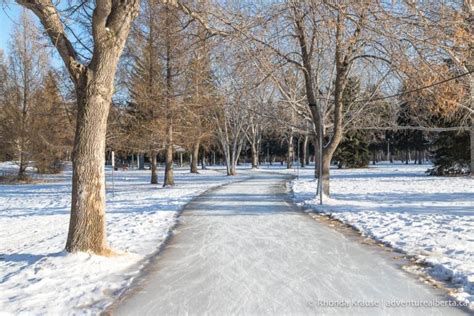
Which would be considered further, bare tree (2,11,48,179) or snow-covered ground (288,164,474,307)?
bare tree (2,11,48,179)

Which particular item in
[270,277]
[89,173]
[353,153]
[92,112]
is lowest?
[270,277]

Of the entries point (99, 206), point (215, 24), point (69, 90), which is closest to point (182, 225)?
point (99, 206)

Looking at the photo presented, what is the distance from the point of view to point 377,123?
25.5 meters

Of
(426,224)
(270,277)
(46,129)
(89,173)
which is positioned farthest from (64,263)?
(46,129)

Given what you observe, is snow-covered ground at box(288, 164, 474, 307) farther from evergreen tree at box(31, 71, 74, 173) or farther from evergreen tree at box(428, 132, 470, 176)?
evergreen tree at box(31, 71, 74, 173)

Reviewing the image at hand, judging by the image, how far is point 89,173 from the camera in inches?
286

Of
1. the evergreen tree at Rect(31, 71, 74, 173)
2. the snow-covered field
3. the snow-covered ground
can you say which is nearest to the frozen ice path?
the snow-covered field

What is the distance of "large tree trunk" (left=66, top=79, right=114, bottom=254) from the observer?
7.25 meters

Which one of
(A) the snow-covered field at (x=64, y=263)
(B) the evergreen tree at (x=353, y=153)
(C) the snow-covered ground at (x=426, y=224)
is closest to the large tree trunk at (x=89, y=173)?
(A) the snow-covered field at (x=64, y=263)

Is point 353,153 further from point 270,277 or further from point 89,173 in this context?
point 270,277

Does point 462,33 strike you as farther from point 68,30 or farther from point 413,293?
point 68,30

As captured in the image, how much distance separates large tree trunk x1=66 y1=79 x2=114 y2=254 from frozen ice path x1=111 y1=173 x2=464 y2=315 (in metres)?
1.19

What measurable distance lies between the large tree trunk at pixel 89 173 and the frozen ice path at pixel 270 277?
1.19m

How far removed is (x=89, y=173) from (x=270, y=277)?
336 cm
